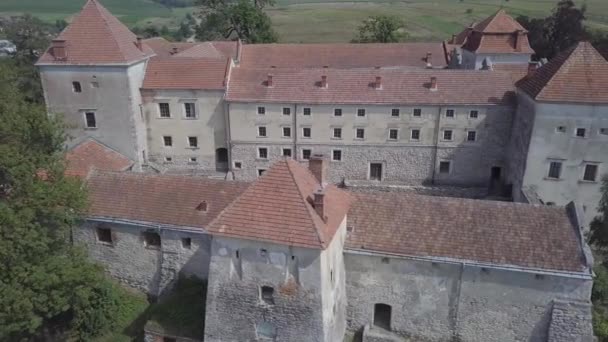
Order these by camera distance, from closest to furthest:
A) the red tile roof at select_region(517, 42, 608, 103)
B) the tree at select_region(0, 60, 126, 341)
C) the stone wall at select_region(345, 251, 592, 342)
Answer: the stone wall at select_region(345, 251, 592, 342) < the tree at select_region(0, 60, 126, 341) < the red tile roof at select_region(517, 42, 608, 103)

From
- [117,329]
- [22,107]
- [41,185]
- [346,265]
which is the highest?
[22,107]

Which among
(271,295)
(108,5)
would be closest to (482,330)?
(271,295)

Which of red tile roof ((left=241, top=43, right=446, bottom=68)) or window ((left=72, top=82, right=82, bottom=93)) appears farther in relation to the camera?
red tile roof ((left=241, top=43, right=446, bottom=68))

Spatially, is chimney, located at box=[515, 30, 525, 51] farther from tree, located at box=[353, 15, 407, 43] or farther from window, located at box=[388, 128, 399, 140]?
tree, located at box=[353, 15, 407, 43]

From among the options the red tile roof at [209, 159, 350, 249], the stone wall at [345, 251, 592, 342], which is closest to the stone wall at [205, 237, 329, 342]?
the red tile roof at [209, 159, 350, 249]

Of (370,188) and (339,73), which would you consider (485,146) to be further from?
(339,73)

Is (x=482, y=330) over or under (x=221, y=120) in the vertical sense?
under

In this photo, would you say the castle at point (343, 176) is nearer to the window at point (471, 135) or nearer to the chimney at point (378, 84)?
the window at point (471, 135)
